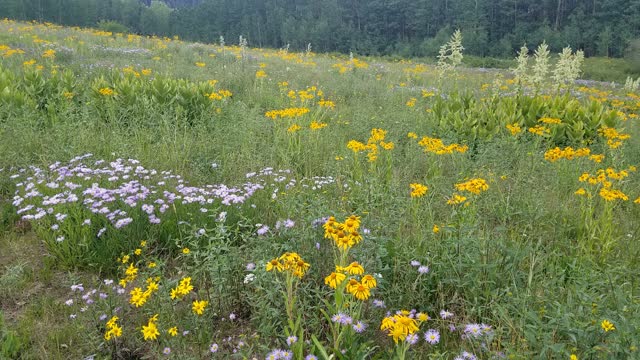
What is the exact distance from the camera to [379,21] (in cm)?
6278

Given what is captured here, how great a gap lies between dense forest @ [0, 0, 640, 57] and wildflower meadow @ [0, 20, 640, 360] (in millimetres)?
45554

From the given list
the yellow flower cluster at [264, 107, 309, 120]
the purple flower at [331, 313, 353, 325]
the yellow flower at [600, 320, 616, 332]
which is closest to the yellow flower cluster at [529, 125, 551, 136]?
the yellow flower cluster at [264, 107, 309, 120]

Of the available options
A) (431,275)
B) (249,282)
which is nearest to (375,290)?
(431,275)

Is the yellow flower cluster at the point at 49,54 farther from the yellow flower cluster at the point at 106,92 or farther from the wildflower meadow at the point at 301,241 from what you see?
the yellow flower cluster at the point at 106,92

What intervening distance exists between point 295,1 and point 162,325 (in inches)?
3056

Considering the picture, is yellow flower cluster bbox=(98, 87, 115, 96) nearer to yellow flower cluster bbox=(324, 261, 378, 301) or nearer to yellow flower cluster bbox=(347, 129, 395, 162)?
yellow flower cluster bbox=(347, 129, 395, 162)

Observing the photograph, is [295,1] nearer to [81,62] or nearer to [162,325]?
[81,62]

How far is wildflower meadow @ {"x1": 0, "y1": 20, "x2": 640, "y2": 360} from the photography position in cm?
191

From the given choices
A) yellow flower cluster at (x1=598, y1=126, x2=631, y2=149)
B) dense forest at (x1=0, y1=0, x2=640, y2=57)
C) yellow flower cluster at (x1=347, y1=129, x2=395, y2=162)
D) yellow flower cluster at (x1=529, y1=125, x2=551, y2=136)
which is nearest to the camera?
yellow flower cluster at (x1=347, y1=129, x2=395, y2=162)

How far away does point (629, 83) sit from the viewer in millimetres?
7965

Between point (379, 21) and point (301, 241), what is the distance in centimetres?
6584

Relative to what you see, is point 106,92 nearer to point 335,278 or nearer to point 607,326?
point 335,278

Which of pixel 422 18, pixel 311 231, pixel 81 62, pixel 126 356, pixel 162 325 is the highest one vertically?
pixel 422 18

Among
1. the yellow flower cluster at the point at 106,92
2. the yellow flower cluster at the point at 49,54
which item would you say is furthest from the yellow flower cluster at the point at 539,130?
the yellow flower cluster at the point at 49,54
